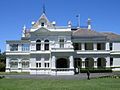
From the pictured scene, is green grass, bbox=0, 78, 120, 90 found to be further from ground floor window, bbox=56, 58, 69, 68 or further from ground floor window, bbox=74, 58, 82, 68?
ground floor window, bbox=74, 58, 82, 68

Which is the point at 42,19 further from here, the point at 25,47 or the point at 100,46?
the point at 100,46

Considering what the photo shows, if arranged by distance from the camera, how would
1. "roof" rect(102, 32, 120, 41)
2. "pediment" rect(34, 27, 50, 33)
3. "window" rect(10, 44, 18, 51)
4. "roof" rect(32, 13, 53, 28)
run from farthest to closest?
"roof" rect(102, 32, 120, 41) → "window" rect(10, 44, 18, 51) → "roof" rect(32, 13, 53, 28) → "pediment" rect(34, 27, 50, 33)

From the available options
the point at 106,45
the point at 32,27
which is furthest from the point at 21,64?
the point at 106,45

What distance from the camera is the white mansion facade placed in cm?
6125

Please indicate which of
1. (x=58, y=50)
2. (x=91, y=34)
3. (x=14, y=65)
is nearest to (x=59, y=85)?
(x=58, y=50)

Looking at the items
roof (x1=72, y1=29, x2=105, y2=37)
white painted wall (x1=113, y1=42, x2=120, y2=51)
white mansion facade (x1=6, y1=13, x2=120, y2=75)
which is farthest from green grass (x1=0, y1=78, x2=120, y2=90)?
white painted wall (x1=113, y1=42, x2=120, y2=51)

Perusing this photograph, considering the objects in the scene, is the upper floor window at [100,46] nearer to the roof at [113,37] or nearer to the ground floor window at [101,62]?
the ground floor window at [101,62]

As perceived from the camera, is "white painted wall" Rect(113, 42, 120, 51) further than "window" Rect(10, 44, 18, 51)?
Yes

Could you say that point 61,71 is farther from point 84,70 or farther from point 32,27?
point 32,27

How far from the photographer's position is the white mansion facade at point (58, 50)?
201ft

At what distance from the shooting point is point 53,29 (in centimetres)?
6309

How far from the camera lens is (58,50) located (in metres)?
58.9

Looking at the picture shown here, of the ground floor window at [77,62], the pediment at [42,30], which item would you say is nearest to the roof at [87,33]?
the ground floor window at [77,62]

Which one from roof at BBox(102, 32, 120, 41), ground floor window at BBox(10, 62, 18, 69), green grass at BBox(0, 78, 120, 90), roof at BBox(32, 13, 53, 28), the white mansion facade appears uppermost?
roof at BBox(32, 13, 53, 28)
